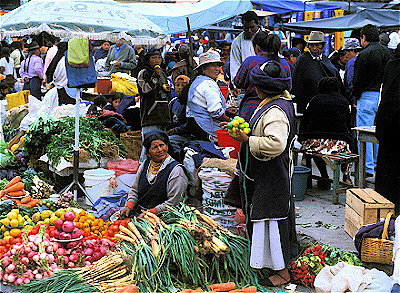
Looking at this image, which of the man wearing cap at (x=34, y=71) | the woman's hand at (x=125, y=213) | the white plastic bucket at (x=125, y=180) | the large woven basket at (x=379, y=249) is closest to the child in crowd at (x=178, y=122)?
the white plastic bucket at (x=125, y=180)

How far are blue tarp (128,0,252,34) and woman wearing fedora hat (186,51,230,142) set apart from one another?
4034mm

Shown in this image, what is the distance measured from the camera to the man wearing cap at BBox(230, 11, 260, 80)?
7.46 meters

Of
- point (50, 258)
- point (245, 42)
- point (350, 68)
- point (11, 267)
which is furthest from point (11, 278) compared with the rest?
point (350, 68)

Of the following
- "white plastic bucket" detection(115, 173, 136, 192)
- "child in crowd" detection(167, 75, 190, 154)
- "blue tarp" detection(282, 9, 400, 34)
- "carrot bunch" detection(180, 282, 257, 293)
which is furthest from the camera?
Answer: "blue tarp" detection(282, 9, 400, 34)

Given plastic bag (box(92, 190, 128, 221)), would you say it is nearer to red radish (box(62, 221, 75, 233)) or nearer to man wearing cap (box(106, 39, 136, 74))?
red radish (box(62, 221, 75, 233))

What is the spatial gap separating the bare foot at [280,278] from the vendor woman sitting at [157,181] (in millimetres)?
1453

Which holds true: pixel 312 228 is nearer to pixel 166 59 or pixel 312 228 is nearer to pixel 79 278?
pixel 79 278

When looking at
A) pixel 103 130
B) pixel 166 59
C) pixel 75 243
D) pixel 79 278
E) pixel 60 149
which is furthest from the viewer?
pixel 166 59

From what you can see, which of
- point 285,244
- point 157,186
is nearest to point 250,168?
point 285,244

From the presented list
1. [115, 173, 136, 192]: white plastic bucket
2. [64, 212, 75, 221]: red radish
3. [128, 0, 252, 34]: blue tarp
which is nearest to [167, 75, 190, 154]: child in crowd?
[115, 173, 136, 192]: white plastic bucket

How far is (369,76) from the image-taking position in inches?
313

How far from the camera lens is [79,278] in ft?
14.6

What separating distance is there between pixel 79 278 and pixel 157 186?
1.61 metres

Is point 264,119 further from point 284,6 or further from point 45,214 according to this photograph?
point 284,6
